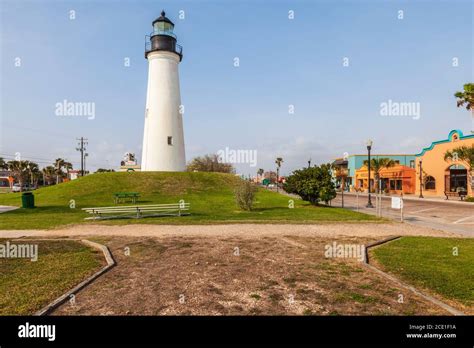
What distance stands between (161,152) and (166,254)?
2815 cm

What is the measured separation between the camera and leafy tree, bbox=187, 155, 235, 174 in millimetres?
62625

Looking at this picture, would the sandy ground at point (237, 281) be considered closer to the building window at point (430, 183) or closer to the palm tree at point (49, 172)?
the building window at point (430, 183)

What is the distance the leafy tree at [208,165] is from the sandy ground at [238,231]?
5037 centimetres

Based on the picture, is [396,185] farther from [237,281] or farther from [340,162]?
[237,281]

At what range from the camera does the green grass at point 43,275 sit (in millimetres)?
4457

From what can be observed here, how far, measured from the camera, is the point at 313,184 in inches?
795

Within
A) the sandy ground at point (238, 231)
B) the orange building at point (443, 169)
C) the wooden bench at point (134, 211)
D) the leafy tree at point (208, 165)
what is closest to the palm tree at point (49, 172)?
the leafy tree at point (208, 165)

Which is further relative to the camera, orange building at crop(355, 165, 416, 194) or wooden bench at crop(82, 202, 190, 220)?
orange building at crop(355, 165, 416, 194)

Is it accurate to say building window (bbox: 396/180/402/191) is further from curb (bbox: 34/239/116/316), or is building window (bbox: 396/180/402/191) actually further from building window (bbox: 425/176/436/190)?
curb (bbox: 34/239/116/316)

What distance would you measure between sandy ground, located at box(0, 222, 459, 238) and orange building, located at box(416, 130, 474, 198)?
106 feet

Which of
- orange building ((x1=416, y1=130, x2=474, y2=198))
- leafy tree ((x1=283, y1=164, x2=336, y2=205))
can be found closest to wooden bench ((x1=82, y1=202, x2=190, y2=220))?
leafy tree ((x1=283, y1=164, x2=336, y2=205))
